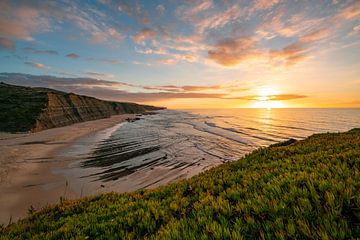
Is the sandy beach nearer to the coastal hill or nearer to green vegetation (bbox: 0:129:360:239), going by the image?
green vegetation (bbox: 0:129:360:239)

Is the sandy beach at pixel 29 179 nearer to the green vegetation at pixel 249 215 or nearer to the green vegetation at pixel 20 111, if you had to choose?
the green vegetation at pixel 249 215

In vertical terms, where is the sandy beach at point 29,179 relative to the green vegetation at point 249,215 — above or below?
below

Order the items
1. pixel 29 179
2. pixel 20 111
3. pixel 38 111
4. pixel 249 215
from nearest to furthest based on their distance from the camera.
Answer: pixel 249 215
pixel 29 179
pixel 20 111
pixel 38 111

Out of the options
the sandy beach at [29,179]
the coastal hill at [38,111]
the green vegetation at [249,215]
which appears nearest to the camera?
the green vegetation at [249,215]

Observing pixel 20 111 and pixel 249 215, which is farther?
pixel 20 111

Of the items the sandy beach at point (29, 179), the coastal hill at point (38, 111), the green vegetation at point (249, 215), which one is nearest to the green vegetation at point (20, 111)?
the coastal hill at point (38, 111)

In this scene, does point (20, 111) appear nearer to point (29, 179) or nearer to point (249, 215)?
point (29, 179)

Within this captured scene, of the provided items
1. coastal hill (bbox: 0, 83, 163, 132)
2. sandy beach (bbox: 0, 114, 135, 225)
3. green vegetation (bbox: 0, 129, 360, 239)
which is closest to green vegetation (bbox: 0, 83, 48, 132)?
coastal hill (bbox: 0, 83, 163, 132)

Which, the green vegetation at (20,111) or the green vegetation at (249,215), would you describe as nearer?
the green vegetation at (249,215)

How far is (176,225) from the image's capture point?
3381mm

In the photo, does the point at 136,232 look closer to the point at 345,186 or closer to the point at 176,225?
the point at 176,225

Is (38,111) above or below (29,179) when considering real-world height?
above

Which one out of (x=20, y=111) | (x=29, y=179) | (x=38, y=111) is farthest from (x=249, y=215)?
(x=20, y=111)

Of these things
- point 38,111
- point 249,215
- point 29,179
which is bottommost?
point 29,179
